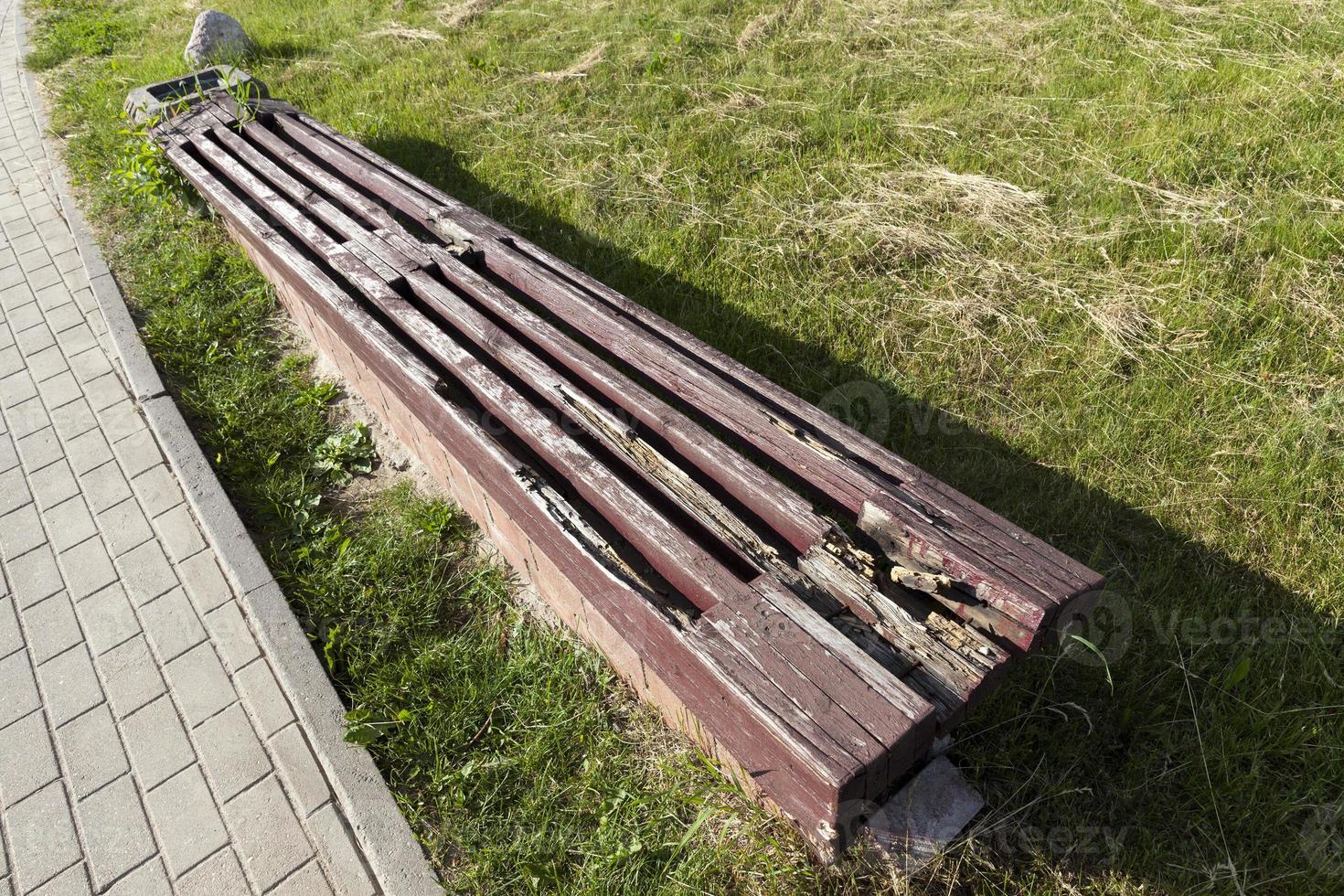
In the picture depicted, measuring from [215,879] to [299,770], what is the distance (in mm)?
338

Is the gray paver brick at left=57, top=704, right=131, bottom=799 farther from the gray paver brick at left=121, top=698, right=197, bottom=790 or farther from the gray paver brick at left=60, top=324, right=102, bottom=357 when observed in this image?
the gray paver brick at left=60, top=324, right=102, bottom=357

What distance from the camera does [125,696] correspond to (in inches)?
106

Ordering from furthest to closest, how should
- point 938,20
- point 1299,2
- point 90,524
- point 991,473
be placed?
point 938,20
point 1299,2
point 90,524
point 991,473

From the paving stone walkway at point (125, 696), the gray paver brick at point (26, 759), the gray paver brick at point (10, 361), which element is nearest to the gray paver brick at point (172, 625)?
the paving stone walkway at point (125, 696)

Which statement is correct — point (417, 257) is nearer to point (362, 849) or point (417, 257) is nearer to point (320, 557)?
point (320, 557)

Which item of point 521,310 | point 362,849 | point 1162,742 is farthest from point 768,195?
point 362,849

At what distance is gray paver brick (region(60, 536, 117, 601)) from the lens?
304 centimetres

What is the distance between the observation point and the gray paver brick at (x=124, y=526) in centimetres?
318

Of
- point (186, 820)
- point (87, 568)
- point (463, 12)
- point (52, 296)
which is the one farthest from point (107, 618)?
point (463, 12)

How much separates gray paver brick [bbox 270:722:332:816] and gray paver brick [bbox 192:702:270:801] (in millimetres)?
52

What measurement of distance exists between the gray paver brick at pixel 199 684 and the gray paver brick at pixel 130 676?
2.5 inches

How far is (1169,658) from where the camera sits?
7.62 ft

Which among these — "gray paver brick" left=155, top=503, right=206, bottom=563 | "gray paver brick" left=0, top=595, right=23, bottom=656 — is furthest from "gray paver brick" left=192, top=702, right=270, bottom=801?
"gray paver brick" left=0, top=595, right=23, bottom=656

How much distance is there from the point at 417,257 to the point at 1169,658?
309 cm
